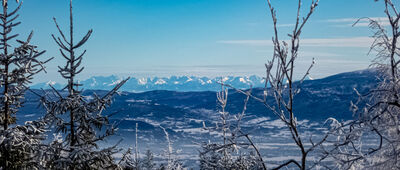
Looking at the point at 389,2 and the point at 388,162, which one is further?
the point at 388,162

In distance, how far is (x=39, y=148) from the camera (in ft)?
24.9

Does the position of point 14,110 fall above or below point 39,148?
above

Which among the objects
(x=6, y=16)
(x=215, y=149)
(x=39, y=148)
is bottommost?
(x=39, y=148)

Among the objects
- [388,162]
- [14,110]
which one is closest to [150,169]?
[14,110]

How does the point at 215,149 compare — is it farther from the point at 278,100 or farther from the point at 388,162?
the point at 388,162

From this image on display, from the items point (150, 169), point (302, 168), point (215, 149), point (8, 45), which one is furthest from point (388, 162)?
point (150, 169)

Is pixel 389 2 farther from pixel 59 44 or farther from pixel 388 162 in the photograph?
pixel 59 44

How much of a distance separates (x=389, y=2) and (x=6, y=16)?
25.7 ft

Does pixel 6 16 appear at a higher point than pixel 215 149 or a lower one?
higher

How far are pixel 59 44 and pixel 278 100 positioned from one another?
595cm

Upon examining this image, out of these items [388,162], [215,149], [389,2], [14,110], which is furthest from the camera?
[14,110]

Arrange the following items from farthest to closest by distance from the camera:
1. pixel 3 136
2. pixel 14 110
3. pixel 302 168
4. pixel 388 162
Answer: 1. pixel 14 110
2. pixel 3 136
3. pixel 388 162
4. pixel 302 168

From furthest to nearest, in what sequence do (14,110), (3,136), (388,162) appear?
(14,110) → (3,136) → (388,162)

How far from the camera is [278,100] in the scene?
10.5 feet
